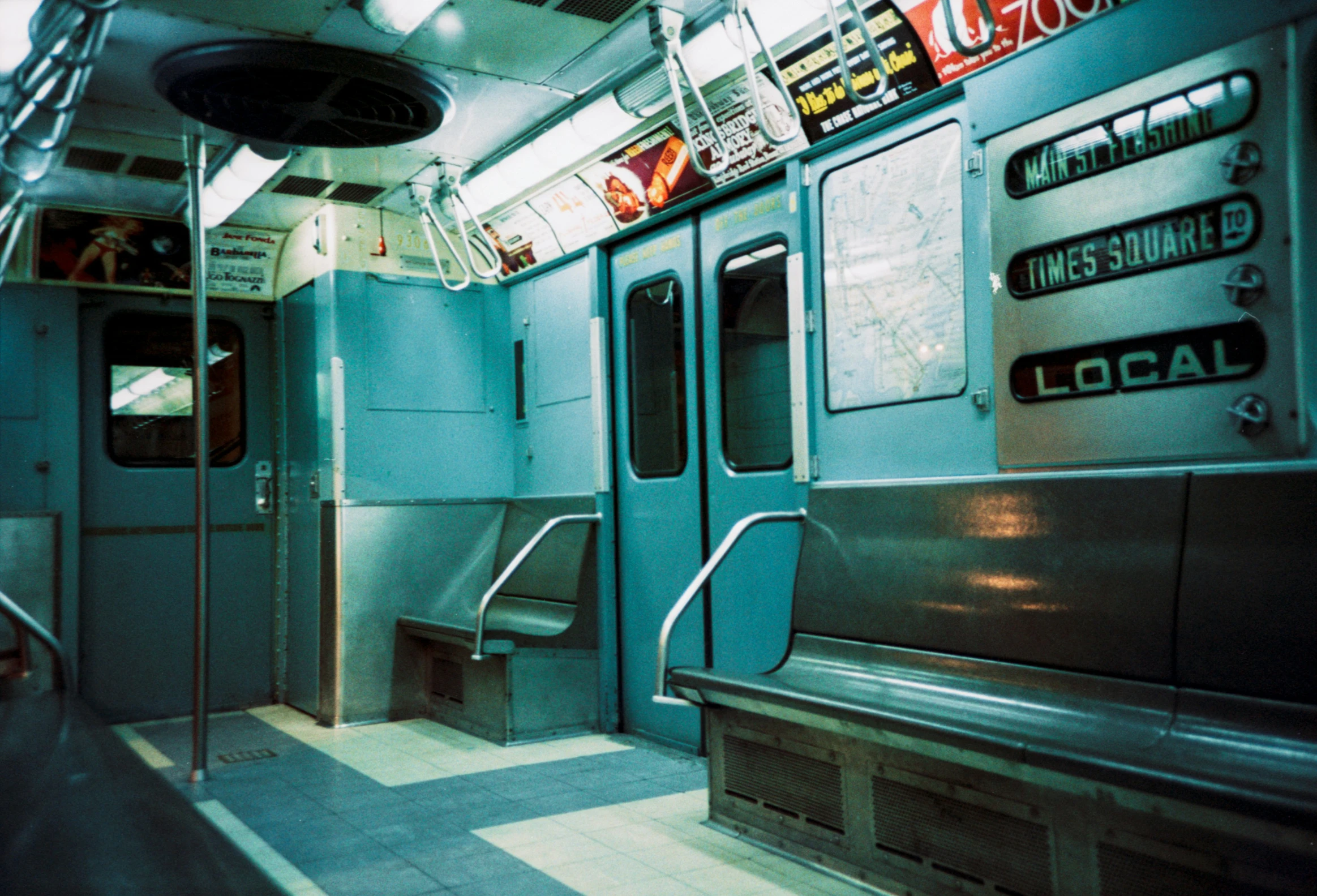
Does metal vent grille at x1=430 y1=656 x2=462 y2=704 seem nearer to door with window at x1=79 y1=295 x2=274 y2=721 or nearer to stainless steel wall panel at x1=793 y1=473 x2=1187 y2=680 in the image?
door with window at x1=79 y1=295 x2=274 y2=721

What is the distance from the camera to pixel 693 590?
3559 millimetres

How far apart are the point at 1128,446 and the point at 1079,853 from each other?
3.58 ft

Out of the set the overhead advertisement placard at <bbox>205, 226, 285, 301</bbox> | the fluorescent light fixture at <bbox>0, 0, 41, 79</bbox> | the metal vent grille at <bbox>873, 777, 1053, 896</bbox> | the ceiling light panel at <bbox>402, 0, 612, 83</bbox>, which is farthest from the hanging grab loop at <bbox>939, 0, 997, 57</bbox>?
the overhead advertisement placard at <bbox>205, 226, 285, 301</bbox>

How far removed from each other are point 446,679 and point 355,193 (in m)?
2.76

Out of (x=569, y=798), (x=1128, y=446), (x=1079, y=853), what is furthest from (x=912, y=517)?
(x=569, y=798)

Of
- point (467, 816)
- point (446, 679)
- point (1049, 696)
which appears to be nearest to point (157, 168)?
point (446, 679)

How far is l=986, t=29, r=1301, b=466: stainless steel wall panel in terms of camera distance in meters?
2.45

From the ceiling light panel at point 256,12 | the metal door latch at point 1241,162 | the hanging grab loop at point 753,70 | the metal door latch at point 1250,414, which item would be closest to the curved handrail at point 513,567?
the hanging grab loop at point 753,70

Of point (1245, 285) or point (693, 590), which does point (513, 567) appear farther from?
point (1245, 285)

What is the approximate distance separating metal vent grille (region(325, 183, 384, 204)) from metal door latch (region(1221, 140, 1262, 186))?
170 inches

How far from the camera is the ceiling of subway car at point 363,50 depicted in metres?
3.63

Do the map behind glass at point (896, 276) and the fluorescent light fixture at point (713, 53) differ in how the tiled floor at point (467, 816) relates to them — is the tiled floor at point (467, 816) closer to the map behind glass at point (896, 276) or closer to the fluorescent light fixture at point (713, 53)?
the map behind glass at point (896, 276)

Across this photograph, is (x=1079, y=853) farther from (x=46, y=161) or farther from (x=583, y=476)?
(x=46, y=161)

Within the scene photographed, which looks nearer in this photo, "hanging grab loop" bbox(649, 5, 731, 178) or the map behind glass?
the map behind glass
